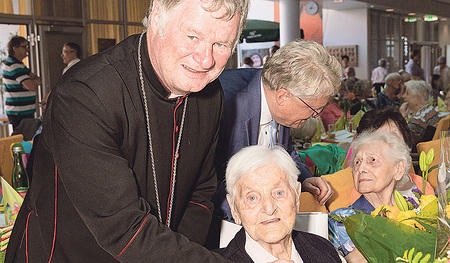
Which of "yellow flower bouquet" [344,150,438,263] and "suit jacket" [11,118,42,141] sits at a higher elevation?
"yellow flower bouquet" [344,150,438,263]

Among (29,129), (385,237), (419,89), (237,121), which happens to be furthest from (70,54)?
(385,237)

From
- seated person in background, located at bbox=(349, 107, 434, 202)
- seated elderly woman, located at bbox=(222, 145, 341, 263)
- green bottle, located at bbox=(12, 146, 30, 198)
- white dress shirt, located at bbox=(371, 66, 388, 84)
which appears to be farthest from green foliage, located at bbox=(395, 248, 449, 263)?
white dress shirt, located at bbox=(371, 66, 388, 84)

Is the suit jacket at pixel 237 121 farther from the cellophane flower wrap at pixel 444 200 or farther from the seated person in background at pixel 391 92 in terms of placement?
the seated person in background at pixel 391 92

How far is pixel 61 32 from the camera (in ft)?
27.8

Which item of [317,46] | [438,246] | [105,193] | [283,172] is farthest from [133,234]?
[317,46]

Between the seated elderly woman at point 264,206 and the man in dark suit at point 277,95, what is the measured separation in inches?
17.3

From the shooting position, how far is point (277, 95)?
2.26 metres

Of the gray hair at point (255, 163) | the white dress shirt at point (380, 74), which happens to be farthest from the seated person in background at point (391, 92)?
the white dress shirt at point (380, 74)

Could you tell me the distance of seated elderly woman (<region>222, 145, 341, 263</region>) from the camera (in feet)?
5.54

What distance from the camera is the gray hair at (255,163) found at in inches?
68.3

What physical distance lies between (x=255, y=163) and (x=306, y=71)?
1.96 ft

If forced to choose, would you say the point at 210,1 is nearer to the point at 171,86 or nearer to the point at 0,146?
the point at 171,86

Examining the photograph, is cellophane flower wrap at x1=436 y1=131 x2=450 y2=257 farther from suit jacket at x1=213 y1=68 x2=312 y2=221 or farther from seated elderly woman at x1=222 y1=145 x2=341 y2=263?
suit jacket at x1=213 y1=68 x2=312 y2=221

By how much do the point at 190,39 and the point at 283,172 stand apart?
651 mm
